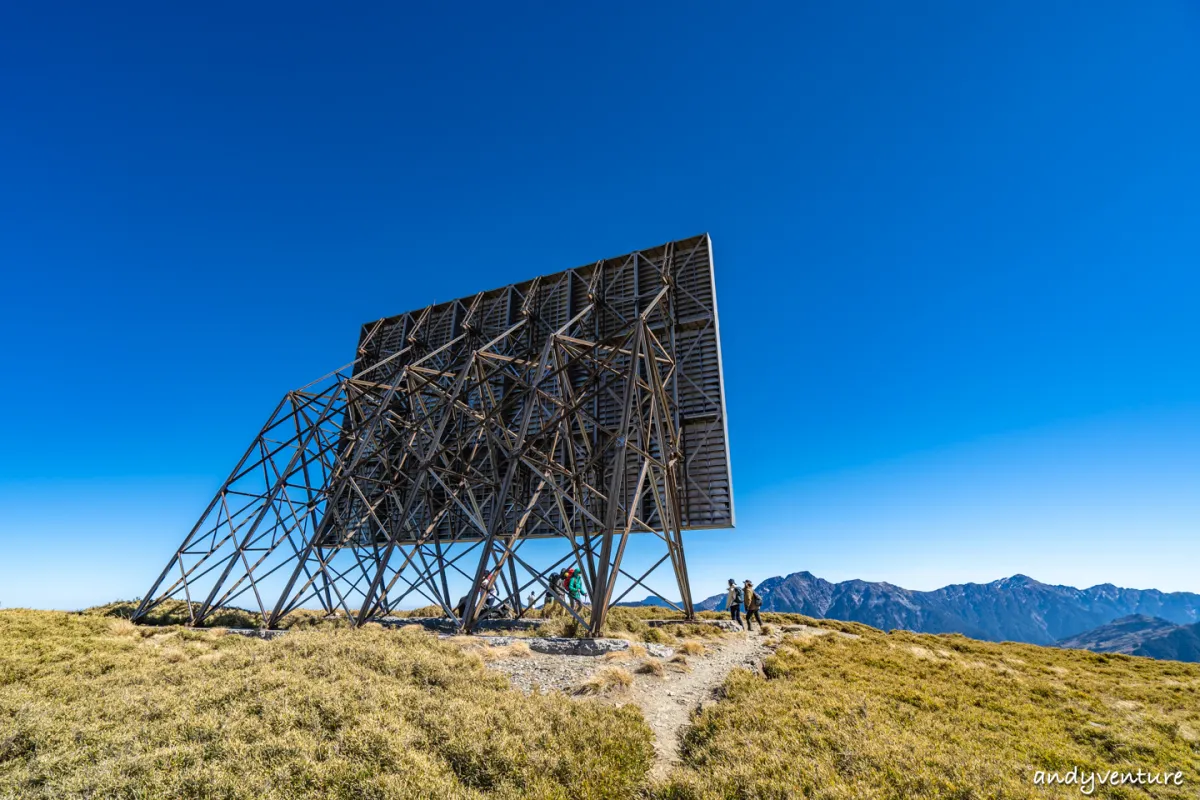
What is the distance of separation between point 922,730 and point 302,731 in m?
7.33

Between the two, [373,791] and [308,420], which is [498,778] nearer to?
[373,791]

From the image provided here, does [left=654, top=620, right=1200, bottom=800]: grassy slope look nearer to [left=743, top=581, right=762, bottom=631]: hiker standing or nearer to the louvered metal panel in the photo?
[left=743, top=581, right=762, bottom=631]: hiker standing

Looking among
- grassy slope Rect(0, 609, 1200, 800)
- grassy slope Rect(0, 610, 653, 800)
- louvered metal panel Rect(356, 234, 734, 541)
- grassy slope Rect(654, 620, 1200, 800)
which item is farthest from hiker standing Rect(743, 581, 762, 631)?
grassy slope Rect(0, 610, 653, 800)

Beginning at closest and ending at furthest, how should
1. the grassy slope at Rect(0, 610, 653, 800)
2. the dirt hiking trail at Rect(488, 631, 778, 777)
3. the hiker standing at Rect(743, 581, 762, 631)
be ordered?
the grassy slope at Rect(0, 610, 653, 800) < the dirt hiking trail at Rect(488, 631, 778, 777) < the hiker standing at Rect(743, 581, 762, 631)

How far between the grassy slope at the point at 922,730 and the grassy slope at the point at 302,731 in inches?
48.7

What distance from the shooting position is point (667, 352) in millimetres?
17734

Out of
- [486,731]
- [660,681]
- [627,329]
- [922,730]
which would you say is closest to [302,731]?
[486,731]

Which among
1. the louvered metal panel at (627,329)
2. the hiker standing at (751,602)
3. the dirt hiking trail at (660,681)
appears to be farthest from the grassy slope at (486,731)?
the louvered metal panel at (627,329)

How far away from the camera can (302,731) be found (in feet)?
18.3

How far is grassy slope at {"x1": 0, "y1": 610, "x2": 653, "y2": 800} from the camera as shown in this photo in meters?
4.68

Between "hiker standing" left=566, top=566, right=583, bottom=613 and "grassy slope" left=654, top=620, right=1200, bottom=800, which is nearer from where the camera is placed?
"grassy slope" left=654, top=620, right=1200, bottom=800

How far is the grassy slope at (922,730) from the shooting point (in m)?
4.82

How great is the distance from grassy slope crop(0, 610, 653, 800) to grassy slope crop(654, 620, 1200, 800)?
1236 millimetres

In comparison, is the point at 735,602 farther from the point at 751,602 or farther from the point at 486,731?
the point at 486,731
